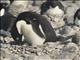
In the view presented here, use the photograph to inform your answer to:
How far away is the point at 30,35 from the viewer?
18.5 feet

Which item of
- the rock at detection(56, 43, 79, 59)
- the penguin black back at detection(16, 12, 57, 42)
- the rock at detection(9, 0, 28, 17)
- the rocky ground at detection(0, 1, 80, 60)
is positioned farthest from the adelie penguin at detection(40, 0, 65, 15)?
the rock at detection(56, 43, 79, 59)

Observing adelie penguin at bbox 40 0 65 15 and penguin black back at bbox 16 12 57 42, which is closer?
penguin black back at bbox 16 12 57 42

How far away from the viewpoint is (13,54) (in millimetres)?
5113

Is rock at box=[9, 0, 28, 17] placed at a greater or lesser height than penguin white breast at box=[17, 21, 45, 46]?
lesser

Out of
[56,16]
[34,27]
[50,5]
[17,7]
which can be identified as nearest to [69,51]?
[34,27]

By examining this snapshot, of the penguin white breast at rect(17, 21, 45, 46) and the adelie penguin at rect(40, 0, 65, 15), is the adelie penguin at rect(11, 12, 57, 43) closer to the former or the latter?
the penguin white breast at rect(17, 21, 45, 46)

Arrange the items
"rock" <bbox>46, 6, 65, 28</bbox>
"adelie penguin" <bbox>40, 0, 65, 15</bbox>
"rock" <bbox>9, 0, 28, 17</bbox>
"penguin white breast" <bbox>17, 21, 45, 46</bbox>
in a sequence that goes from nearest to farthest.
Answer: "penguin white breast" <bbox>17, 21, 45, 46</bbox> < "rock" <bbox>46, 6, 65, 28</bbox> < "adelie penguin" <bbox>40, 0, 65, 15</bbox> < "rock" <bbox>9, 0, 28, 17</bbox>

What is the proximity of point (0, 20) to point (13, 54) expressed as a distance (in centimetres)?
194

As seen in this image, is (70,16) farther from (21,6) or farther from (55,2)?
(21,6)

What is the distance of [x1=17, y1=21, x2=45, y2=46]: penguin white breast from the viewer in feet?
18.3

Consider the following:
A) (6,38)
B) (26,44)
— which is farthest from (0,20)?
(26,44)

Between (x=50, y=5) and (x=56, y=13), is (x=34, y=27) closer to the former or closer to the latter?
(x=56, y=13)

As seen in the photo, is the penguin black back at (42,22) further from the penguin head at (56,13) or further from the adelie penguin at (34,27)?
the penguin head at (56,13)

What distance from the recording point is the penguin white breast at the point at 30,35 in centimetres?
558
